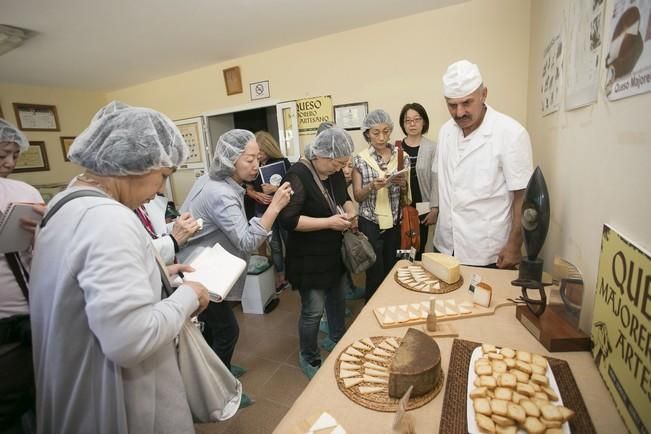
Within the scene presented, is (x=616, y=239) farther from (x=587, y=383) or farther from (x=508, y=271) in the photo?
(x=508, y=271)

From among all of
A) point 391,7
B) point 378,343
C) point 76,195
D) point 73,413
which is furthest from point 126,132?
point 391,7

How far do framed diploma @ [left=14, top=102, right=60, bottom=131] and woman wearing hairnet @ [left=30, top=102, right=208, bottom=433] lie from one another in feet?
14.7

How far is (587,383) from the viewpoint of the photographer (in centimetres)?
72

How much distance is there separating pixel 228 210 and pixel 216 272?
385 mm

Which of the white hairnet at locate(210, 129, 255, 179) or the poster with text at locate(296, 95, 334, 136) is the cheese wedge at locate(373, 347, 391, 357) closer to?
the white hairnet at locate(210, 129, 255, 179)

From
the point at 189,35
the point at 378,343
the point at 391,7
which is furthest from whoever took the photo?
the point at 189,35

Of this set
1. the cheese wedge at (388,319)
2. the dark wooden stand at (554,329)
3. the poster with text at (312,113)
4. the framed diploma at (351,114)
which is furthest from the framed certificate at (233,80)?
the dark wooden stand at (554,329)

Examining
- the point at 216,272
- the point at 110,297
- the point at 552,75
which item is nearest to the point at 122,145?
the point at 110,297

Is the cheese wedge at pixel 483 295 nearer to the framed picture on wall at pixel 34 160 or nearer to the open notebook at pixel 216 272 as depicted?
the open notebook at pixel 216 272

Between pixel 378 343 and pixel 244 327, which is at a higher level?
pixel 378 343

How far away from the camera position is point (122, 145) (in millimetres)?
726

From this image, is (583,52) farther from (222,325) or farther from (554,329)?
(222,325)

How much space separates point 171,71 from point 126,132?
3.69 m

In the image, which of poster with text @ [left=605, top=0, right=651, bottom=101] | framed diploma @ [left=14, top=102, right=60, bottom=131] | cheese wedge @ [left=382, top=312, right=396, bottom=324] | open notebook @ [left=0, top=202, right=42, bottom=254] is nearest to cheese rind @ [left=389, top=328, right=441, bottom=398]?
cheese wedge @ [left=382, top=312, right=396, bottom=324]
